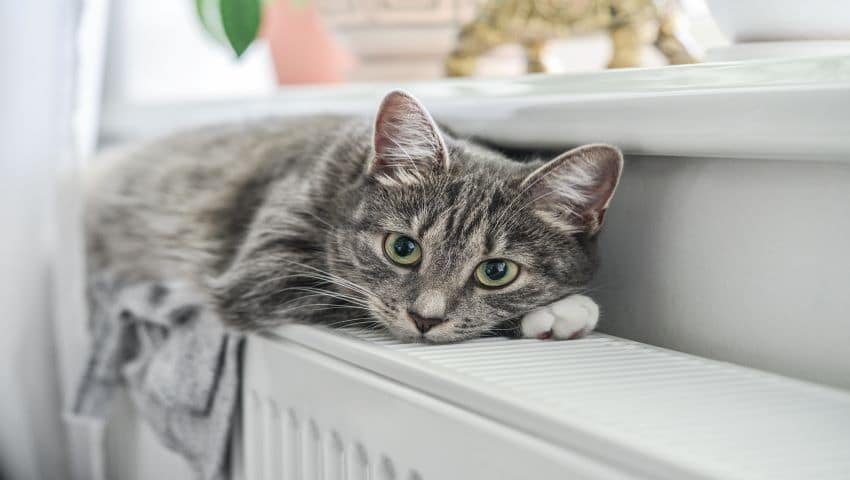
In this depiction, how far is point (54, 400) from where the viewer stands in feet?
5.03

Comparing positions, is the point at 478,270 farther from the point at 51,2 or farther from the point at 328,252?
the point at 51,2

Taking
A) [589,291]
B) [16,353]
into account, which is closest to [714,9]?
[589,291]

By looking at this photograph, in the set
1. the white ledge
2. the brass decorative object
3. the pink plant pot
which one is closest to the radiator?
the white ledge

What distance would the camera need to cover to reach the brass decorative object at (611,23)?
3.59ft

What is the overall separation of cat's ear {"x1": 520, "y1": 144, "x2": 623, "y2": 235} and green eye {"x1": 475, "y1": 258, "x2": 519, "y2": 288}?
67 mm

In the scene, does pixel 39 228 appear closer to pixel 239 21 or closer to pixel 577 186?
pixel 239 21

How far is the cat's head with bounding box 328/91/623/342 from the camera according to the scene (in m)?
0.85

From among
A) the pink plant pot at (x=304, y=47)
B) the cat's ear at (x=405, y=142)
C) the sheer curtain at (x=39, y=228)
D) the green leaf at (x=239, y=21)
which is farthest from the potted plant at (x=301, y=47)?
the cat's ear at (x=405, y=142)

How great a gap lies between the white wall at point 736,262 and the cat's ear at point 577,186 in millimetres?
74

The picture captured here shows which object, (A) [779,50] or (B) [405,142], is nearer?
(A) [779,50]

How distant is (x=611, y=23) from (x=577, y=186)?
35 cm

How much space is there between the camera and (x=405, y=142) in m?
0.92

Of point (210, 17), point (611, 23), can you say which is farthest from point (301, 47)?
point (611, 23)

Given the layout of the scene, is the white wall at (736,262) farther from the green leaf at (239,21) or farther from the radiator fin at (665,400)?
the green leaf at (239,21)
